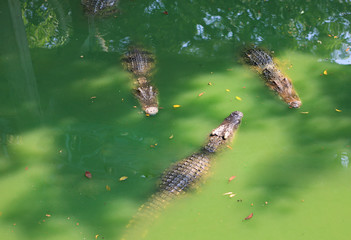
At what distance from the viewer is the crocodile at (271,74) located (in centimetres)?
508

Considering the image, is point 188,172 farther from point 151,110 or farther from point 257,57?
point 257,57

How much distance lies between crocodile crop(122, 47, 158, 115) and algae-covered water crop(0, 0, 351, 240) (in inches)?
4.7

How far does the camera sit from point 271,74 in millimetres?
5430

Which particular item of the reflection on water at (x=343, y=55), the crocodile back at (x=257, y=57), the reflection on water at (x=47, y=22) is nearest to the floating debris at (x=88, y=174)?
the reflection on water at (x=47, y=22)

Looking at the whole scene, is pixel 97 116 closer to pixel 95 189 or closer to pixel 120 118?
pixel 120 118

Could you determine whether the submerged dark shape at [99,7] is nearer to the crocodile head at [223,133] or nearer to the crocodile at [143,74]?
the crocodile at [143,74]

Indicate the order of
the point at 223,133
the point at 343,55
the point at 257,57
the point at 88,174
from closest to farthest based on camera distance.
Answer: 1. the point at 88,174
2. the point at 223,133
3. the point at 257,57
4. the point at 343,55

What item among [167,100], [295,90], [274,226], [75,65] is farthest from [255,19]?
[274,226]

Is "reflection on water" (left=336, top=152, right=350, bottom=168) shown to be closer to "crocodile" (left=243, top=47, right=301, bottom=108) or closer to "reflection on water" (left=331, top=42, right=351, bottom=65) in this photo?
"crocodile" (left=243, top=47, right=301, bottom=108)

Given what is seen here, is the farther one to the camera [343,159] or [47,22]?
[47,22]

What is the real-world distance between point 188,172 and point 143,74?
2014 millimetres

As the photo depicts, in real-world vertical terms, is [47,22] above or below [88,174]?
above

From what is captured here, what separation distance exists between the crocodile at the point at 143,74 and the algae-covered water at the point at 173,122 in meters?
0.12

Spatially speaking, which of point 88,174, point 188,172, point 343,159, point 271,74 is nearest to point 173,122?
point 188,172
